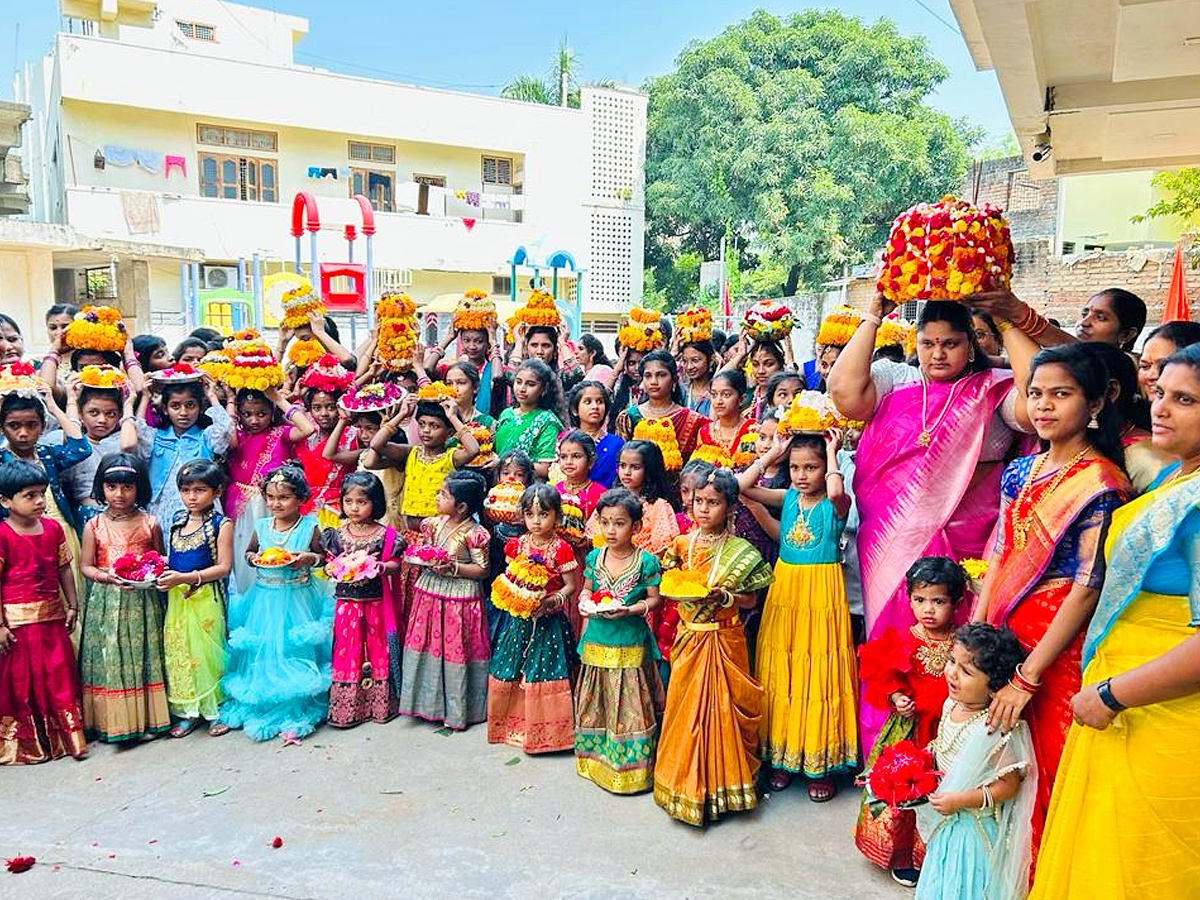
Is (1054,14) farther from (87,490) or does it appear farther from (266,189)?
(266,189)

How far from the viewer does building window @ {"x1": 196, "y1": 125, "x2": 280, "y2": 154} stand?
21266 millimetres

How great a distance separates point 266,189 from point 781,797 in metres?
22.0

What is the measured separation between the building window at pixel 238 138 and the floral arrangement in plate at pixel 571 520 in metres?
20.5

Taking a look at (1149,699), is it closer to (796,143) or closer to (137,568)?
(137,568)

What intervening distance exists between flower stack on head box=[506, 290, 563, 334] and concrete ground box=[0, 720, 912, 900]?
117 inches

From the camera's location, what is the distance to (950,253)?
2949 mm

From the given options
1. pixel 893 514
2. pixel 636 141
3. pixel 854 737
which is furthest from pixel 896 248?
pixel 636 141

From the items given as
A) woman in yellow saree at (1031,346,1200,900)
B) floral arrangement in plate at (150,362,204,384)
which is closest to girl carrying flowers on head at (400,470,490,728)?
floral arrangement in plate at (150,362,204,384)

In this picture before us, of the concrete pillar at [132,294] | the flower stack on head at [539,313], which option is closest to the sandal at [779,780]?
the flower stack on head at [539,313]

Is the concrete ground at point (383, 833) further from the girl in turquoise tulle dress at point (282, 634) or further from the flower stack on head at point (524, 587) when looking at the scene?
the flower stack on head at point (524, 587)

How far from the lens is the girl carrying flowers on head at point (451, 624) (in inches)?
178

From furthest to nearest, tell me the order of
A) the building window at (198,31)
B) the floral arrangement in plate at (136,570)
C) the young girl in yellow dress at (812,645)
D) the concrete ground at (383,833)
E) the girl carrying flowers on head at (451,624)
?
the building window at (198,31) → the girl carrying flowers on head at (451,624) → the floral arrangement in plate at (136,570) → the young girl in yellow dress at (812,645) → the concrete ground at (383,833)

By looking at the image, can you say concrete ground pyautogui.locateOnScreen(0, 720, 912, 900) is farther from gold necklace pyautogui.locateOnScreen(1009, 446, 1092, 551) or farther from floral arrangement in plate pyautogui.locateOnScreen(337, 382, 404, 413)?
floral arrangement in plate pyautogui.locateOnScreen(337, 382, 404, 413)

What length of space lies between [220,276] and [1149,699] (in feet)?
73.2
